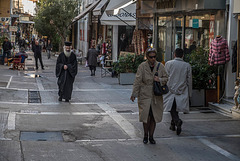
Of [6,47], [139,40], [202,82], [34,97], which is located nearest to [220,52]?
[202,82]

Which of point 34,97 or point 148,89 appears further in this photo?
point 34,97

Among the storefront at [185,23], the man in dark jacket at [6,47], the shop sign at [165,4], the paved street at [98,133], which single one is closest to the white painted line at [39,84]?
the paved street at [98,133]

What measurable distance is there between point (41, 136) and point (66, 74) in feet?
17.1

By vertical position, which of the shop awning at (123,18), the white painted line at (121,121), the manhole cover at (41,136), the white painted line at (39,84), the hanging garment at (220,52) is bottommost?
the white painted line at (121,121)

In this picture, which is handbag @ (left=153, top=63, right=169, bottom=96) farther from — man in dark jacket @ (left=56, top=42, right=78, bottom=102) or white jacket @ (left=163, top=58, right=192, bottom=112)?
man in dark jacket @ (left=56, top=42, right=78, bottom=102)

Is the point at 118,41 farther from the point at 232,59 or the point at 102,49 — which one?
the point at 232,59

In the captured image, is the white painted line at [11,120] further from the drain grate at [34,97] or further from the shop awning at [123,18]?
the shop awning at [123,18]

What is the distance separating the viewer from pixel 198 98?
519 inches

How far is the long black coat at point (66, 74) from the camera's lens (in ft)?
45.6

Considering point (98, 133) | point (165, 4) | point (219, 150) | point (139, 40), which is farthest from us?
point (139, 40)

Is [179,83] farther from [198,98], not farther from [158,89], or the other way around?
[198,98]

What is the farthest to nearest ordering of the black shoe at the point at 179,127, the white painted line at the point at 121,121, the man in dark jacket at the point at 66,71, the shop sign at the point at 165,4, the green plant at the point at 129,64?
the green plant at the point at 129,64 < the shop sign at the point at 165,4 < the man in dark jacket at the point at 66,71 < the white painted line at the point at 121,121 < the black shoe at the point at 179,127

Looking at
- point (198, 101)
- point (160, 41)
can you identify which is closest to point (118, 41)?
point (160, 41)

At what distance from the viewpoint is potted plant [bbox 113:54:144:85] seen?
62.6ft
